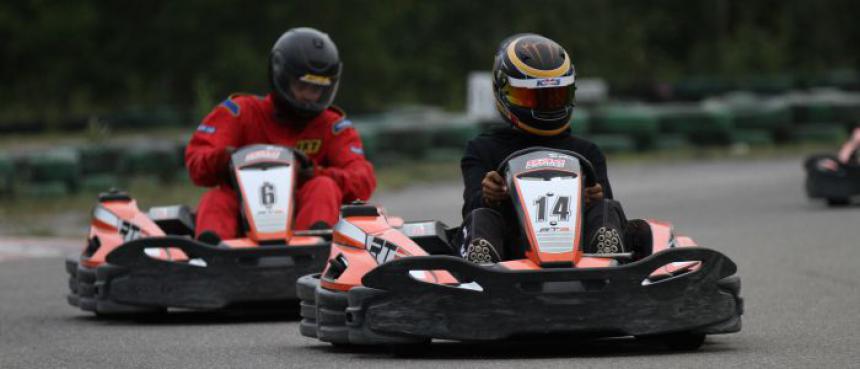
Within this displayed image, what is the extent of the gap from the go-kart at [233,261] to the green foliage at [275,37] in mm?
22050

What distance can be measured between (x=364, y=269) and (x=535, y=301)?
97 cm

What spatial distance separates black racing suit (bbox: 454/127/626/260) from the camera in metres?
6.48

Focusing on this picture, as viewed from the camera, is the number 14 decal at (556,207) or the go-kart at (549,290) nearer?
the go-kart at (549,290)

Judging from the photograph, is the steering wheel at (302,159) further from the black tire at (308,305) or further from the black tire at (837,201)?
the black tire at (837,201)

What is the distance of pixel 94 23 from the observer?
34.7 metres

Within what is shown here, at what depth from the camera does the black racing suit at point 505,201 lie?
6.48 meters

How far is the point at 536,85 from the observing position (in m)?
6.87

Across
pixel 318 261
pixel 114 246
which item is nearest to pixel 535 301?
pixel 318 261

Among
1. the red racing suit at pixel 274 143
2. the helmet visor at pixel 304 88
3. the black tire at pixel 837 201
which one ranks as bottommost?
the black tire at pixel 837 201

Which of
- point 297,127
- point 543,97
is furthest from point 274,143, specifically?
point 543,97

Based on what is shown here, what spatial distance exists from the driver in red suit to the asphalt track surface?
2.56 ft

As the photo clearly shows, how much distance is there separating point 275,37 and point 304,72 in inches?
1018

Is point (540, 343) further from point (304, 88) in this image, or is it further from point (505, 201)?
point (304, 88)

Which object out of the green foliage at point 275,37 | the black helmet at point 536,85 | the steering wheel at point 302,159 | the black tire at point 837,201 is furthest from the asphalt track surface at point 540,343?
the green foliage at point 275,37
